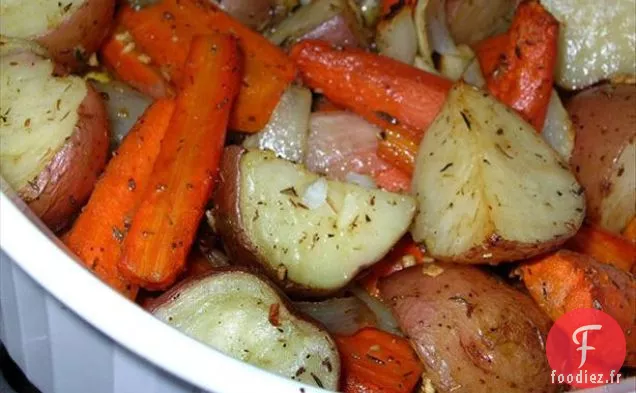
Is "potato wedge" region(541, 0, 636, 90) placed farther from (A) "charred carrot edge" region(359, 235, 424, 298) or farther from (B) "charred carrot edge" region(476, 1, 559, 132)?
(A) "charred carrot edge" region(359, 235, 424, 298)

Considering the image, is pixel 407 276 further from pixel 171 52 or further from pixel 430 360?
pixel 171 52

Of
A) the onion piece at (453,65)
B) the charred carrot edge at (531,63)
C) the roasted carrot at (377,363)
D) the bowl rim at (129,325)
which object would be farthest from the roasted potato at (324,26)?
the bowl rim at (129,325)

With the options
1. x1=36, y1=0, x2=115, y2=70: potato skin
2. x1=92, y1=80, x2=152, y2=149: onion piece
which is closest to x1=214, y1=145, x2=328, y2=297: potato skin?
x1=92, y1=80, x2=152, y2=149: onion piece

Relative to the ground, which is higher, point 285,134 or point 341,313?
point 285,134

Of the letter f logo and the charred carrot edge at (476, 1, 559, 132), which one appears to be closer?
the letter f logo

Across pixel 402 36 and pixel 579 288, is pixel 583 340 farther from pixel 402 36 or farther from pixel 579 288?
pixel 402 36

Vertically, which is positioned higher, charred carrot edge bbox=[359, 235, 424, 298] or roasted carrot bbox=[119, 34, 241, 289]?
roasted carrot bbox=[119, 34, 241, 289]

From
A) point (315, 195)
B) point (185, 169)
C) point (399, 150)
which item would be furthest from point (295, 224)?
point (399, 150)
